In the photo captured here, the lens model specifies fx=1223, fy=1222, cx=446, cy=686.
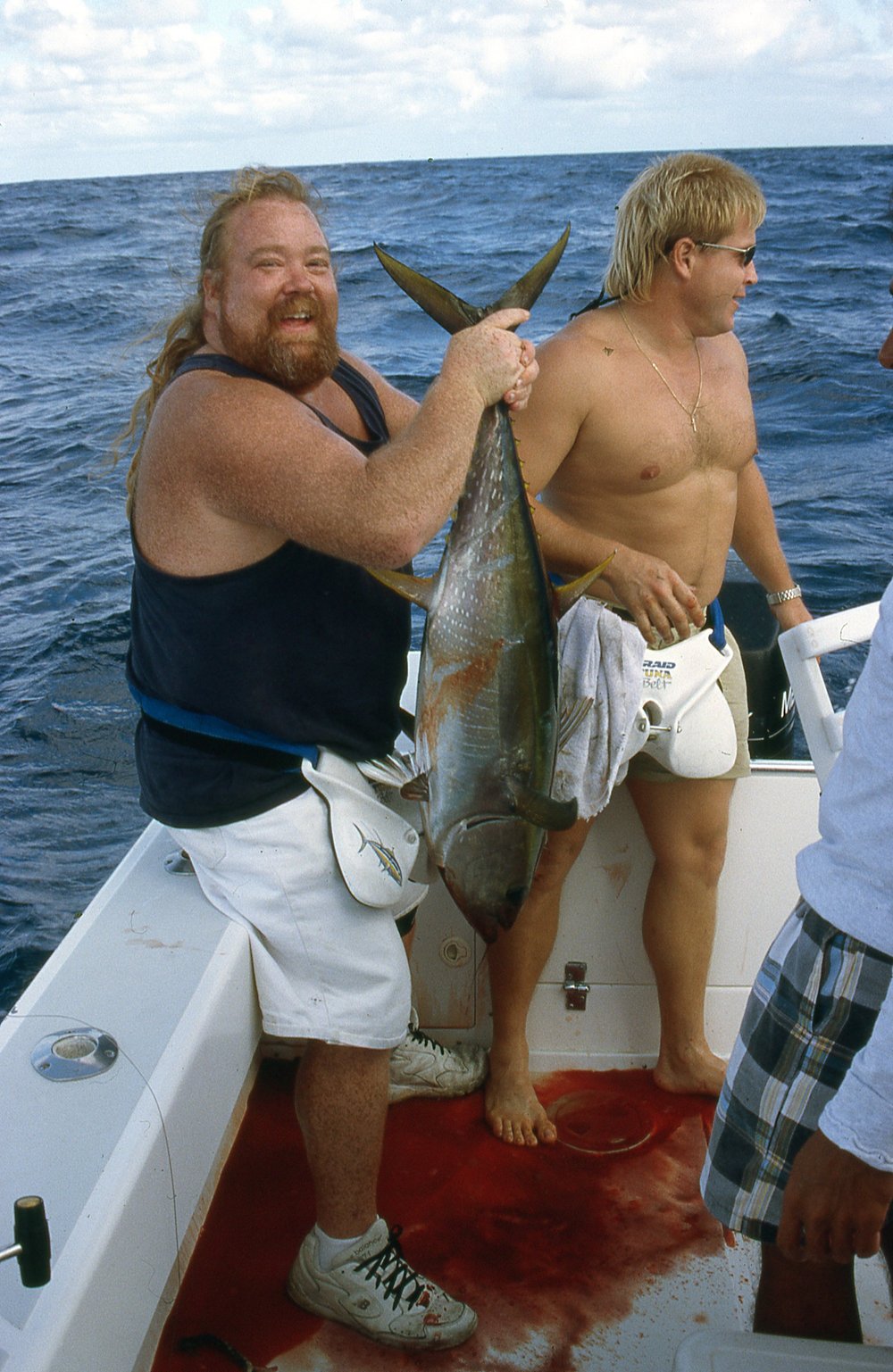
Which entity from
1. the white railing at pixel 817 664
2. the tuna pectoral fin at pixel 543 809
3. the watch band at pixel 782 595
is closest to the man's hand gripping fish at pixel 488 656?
the tuna pectoral fin at pixel 543 809

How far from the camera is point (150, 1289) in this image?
1.60 meters

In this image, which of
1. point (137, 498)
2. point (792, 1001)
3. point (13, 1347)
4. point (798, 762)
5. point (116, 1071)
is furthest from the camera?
point (798, 762)

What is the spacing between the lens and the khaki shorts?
8.38 ft

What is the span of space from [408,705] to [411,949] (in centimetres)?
54

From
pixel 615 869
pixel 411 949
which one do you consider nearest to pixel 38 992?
pixel 411 949

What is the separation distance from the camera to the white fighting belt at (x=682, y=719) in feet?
7.96

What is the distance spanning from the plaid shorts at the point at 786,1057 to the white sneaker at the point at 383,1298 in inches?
26.7

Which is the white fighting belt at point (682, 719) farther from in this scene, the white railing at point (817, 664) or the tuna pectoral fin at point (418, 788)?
the tuna pectoral fin at point (418, 788)

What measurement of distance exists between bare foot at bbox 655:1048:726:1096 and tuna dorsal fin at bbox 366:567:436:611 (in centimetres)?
136

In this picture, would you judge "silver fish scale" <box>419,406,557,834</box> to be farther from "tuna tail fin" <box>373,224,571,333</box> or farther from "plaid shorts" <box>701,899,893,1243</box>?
"plaid shorts" <box>701,899,893,1243</box>

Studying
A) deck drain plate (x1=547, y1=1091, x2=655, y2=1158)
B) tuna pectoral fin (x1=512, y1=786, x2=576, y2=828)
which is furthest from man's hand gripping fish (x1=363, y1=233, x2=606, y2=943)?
deck drain plate (x1=547, y1=1091, x2=655, y2=1158)

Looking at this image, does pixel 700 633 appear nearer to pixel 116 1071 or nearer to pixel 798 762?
pixel 798 762

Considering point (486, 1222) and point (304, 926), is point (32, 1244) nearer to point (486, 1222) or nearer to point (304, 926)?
point (304, 926)

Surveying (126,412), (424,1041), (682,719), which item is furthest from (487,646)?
(126,412)
